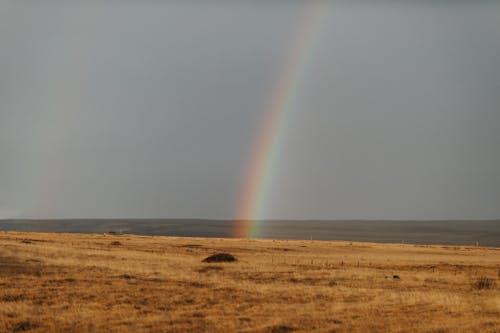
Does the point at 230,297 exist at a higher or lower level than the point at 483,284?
lower

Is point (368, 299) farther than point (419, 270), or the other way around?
point (419, 270)

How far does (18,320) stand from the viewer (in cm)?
1739

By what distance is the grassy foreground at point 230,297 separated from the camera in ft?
57.8

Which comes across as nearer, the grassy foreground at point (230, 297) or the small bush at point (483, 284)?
the grassy foreground at point (230, 297)

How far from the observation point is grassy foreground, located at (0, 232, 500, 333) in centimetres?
1762

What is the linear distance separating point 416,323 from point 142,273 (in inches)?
683

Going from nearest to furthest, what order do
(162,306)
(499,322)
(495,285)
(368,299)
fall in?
(499,322) → (162,306) → (368,299) → (495,285)

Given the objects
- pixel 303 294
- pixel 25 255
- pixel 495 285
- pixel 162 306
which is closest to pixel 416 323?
pixel 303 294

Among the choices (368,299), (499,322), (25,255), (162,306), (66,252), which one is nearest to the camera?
(499,322)

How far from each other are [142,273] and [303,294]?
35.6ft

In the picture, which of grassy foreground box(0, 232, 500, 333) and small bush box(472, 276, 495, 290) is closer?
grassy foreground box(0, 232, 500, 333)

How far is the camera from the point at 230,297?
75.3 feet

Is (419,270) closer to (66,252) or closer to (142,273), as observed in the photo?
(142,273)

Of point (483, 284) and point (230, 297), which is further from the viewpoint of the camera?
point (483, 284)
